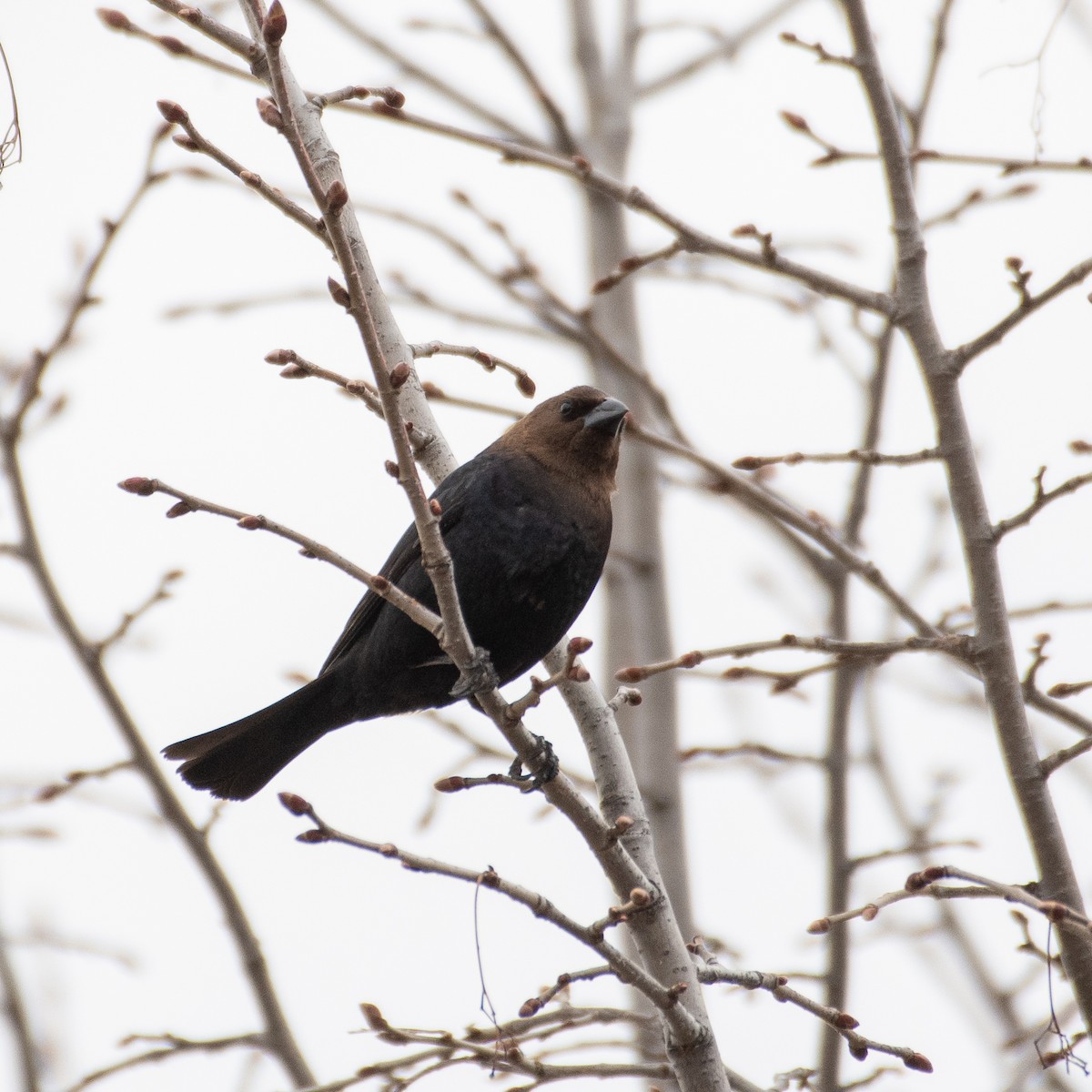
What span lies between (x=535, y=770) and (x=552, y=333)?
8.17 feet

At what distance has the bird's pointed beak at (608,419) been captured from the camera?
4047 mm

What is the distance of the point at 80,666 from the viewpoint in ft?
11.6

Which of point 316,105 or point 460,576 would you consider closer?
point 316,105

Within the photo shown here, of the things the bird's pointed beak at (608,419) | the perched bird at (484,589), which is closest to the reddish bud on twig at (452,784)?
the perched bird at (484,589)

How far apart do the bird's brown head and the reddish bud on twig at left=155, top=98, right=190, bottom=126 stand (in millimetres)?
1798

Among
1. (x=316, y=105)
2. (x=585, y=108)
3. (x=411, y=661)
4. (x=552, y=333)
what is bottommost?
(x=411, y=661)

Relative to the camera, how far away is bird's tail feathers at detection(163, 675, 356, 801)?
4.07 m

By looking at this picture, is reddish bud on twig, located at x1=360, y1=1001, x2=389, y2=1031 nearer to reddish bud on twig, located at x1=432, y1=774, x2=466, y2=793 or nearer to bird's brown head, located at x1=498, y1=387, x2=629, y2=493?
reddish bud on twig, located at x1=432, y1=774, x2=466, y2=793

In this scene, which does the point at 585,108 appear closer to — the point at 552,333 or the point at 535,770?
the point at 552,333

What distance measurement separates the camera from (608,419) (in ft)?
13.3

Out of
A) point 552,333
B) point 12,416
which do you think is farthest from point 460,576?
point 552,333

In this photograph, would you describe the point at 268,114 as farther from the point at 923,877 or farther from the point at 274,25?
the point at 923,877

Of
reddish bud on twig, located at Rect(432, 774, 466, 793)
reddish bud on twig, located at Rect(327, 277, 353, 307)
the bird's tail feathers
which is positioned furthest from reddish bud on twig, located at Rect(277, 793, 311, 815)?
the bird's tail feathers

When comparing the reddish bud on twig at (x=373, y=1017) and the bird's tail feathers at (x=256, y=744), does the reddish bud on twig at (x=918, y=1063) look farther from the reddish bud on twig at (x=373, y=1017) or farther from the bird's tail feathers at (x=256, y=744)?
the bird's tail feathers at (x=256, y=744)
